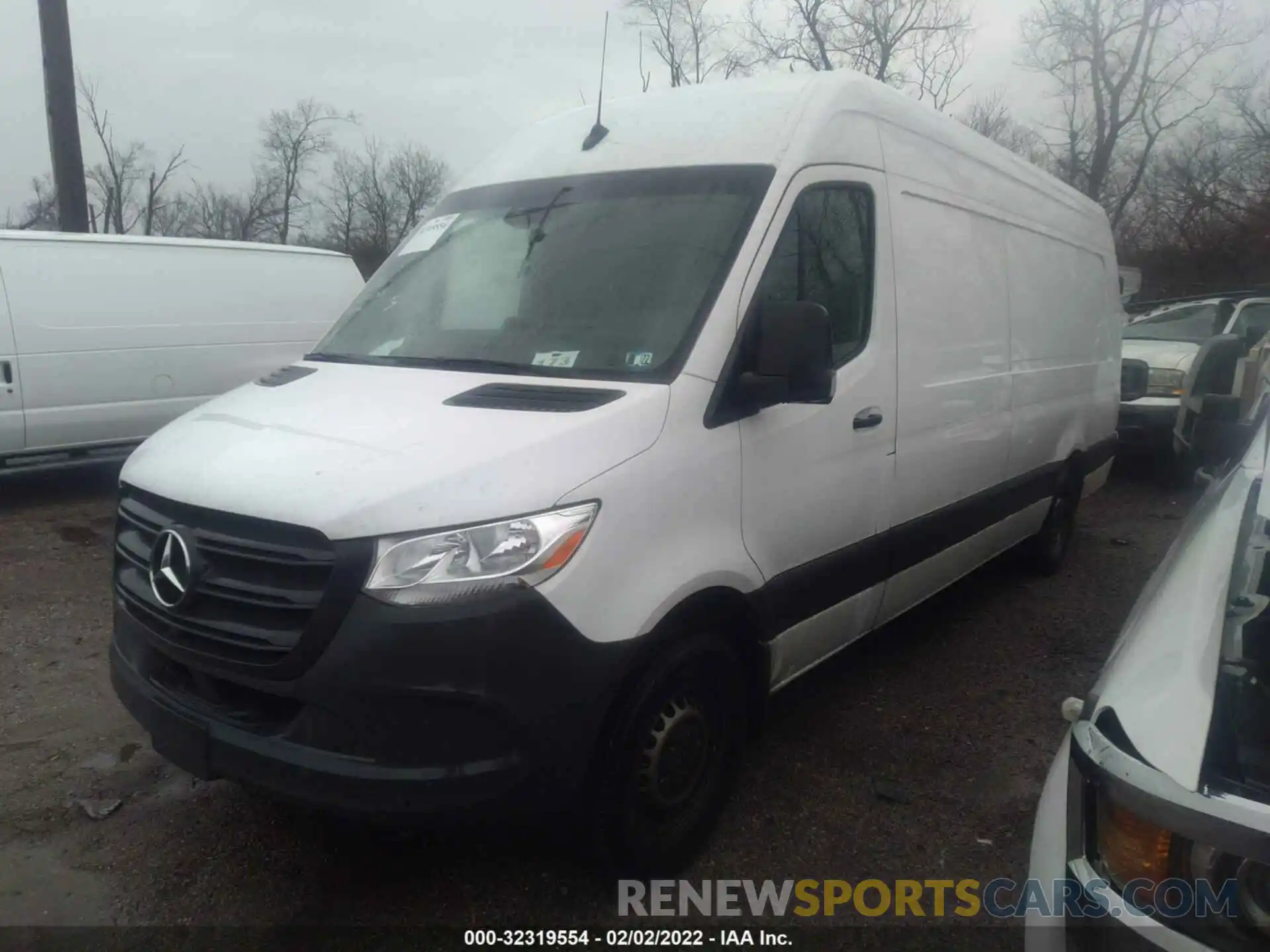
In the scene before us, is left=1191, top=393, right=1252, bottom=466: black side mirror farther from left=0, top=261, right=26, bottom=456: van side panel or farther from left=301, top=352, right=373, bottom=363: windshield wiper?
left=0, top=261, right=26, bottom=456: van side panel

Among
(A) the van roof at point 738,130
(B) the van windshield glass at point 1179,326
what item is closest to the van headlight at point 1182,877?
(A) the van roof at point 738,130

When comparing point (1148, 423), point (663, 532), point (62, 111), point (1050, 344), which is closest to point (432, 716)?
point (663, 532)

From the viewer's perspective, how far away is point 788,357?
9.16ft

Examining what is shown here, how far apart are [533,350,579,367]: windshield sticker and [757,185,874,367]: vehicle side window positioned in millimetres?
A: 621

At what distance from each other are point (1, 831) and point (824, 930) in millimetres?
2697

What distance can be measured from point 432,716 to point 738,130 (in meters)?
2.21

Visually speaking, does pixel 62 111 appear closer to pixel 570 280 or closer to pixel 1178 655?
pixel 570 280

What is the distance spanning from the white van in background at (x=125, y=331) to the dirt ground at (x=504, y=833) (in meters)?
2.68

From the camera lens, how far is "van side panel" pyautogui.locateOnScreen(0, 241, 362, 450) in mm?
7219

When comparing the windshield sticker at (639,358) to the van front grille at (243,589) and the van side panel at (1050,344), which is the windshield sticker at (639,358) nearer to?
the van front grille at (243,589)

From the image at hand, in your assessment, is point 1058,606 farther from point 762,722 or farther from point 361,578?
point 361,578

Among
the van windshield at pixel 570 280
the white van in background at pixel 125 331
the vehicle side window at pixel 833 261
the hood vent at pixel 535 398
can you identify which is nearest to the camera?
the hood vent at pixel 535 398

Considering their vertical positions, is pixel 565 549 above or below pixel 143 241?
below

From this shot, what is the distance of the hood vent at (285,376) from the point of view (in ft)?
10.9
